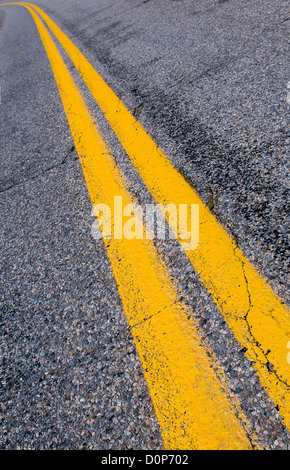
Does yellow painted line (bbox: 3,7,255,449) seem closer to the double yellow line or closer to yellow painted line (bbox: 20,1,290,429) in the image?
the double yellow line

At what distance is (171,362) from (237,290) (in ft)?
1.18

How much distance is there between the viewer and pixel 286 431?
0.88 meters

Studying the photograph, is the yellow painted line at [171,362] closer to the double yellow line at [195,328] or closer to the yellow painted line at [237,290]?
the double yellow line at [195,328]

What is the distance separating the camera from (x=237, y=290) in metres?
1.23

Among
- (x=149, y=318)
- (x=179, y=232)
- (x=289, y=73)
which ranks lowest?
(x=149, y=318)

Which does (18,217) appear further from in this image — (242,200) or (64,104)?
(64,104)

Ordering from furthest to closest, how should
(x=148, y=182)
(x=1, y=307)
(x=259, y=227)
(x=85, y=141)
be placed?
(x=85, y=141), (x=148, y=182), (x=1, y=307), (x=259, y=227)

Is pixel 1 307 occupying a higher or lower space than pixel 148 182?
lower

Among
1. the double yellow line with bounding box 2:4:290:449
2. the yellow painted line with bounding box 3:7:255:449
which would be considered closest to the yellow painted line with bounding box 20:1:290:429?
the double yellow line with bounding box 2:4:290:449

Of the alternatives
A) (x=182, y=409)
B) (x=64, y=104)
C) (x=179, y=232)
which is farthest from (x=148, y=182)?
(x=64, y=104)

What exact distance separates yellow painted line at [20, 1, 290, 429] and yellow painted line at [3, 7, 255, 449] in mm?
129

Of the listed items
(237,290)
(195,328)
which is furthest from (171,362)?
(237,290)

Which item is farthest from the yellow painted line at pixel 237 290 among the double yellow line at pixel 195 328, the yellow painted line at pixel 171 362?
the yellow painted line at pixel 171 362
